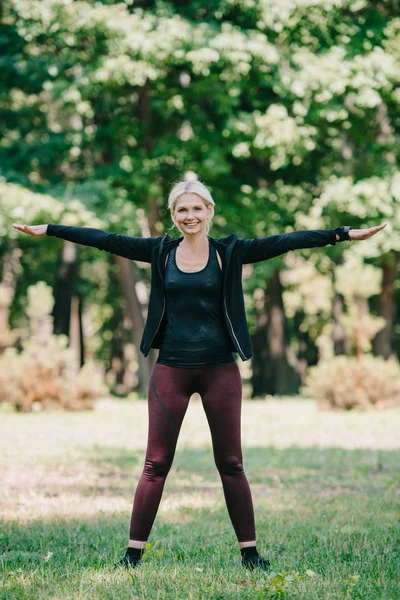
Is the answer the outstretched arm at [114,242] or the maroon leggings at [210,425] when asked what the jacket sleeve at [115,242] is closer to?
the outstretched arm at [114,242]

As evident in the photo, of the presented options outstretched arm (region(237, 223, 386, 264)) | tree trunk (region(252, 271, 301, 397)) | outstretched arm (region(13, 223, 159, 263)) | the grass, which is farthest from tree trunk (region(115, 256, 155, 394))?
outstretched arm (region(237, 223, 386, 264))

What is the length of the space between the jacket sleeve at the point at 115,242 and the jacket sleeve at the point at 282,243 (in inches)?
22.2

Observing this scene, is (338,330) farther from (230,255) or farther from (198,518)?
(230,255)

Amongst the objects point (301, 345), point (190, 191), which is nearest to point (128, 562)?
point (190, 191)

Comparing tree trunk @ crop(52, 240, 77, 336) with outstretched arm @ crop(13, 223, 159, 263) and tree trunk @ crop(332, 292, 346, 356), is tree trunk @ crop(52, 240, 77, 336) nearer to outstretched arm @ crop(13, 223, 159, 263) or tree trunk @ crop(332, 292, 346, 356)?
tree trunk @ crop(332, 292, 346, 356)

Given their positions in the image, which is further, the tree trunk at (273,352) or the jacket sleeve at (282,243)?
the tree trunk at (273,352)

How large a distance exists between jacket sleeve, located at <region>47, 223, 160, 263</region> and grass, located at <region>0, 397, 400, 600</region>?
5.77 ft

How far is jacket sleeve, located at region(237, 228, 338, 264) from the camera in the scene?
4926 millimetres

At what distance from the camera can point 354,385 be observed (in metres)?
17.7

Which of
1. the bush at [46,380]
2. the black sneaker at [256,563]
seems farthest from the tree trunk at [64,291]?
the black sneaker at [256,563]

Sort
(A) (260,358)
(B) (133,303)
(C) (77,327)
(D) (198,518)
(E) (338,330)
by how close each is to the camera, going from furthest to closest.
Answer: (C) (77,327)
(E) (338,330)
(A) (260,358)
(B) (133,303)
(D) (198,518)

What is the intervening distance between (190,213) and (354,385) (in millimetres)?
13400

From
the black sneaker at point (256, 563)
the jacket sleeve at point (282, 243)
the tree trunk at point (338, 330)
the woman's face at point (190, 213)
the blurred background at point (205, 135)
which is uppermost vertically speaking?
the blurred background at point (205, 135)

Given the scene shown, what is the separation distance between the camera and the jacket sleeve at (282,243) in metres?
4.93
